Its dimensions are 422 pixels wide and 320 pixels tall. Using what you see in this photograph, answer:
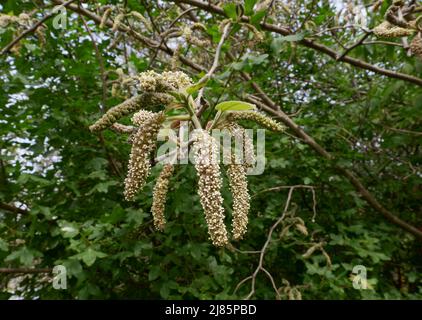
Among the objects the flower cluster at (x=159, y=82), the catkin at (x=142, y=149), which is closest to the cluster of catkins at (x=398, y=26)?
the flower cluster at (x=159, y=82)

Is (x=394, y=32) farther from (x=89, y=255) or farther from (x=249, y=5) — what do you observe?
(x=89, y=255)

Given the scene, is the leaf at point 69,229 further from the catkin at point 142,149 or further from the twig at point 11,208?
the catkin at point 142,149

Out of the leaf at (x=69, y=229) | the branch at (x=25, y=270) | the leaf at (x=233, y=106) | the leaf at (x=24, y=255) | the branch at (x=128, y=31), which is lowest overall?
the branch at (x=25, y=270)

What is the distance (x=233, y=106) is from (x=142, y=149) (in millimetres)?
246

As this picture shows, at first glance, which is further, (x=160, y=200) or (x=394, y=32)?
(x=394, y=32)

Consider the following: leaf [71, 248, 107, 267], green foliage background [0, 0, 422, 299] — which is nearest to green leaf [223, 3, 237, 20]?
green foliage background [0, 0, 422, 299]

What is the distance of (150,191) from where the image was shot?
2328 mm

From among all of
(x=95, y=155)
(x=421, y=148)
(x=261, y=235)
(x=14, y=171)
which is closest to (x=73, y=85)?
(x=95, y=155)

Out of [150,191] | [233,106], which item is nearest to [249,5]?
[233,106]

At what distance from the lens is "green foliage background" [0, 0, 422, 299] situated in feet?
7.94

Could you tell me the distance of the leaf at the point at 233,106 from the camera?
1003 millimetres

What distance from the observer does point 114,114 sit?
88cm

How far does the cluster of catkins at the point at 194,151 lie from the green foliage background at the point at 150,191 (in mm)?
660

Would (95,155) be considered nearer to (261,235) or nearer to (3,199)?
(3,199)
